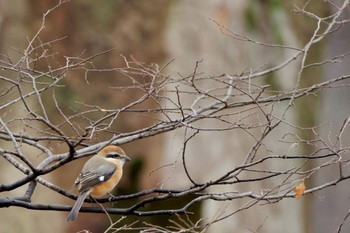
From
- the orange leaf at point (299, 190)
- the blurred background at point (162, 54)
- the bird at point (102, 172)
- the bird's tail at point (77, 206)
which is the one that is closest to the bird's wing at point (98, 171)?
the bird at point (102, 172)

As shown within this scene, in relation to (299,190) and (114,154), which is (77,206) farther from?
(299,190)

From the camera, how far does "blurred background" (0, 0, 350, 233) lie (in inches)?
465

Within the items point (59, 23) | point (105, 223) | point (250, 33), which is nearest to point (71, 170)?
point (105, 223)

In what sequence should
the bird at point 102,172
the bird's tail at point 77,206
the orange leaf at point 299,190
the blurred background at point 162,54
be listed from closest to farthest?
1. the orange leaf at point 299,190
2. the bird's tail at point 77,206
3. the bird at point 102,172
4. the blurred background at point 162,54

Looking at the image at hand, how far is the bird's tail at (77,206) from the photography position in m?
5.78

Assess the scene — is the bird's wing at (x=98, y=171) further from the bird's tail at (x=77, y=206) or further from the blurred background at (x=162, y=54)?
the blurred background at (x=162, y=54)

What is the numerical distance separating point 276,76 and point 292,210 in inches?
71.9

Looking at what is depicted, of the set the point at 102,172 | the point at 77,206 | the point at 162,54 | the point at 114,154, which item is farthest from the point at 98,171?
the point at 162,54

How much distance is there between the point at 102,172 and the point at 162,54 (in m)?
5.74

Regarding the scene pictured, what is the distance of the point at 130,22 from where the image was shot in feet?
40.3

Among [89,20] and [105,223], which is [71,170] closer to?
[105,223]

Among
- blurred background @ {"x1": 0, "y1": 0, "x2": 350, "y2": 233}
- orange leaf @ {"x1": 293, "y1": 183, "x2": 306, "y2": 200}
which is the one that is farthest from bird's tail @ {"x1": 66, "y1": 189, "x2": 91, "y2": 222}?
blurred background @ {"x1": 0, "y1": 0, "x2": 350, "y2": 233}

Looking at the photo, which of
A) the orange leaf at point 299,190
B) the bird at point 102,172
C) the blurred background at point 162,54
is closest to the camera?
the orange leaf at point 299,190

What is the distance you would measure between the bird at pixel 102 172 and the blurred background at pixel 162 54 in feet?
16.5
